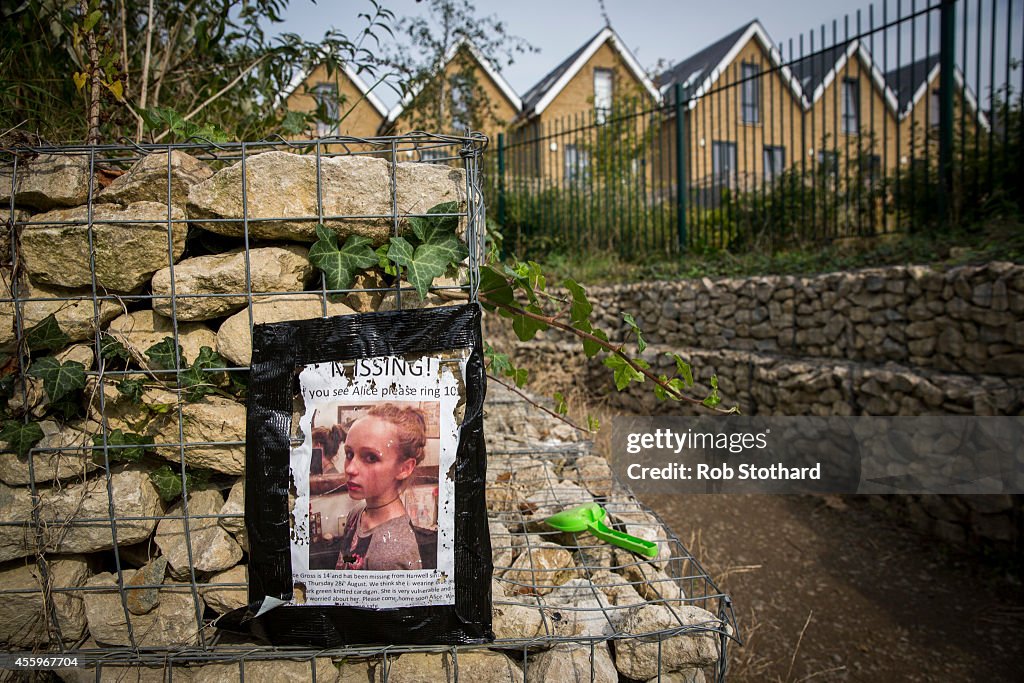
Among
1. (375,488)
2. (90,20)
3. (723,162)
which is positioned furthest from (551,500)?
(723,162)

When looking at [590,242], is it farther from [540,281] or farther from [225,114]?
[540,281]

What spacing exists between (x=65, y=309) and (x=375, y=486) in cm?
100

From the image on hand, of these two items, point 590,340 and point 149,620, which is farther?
point 590,340

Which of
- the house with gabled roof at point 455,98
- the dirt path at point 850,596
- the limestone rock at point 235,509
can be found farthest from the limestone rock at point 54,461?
the house with gabled roof at point 455,98

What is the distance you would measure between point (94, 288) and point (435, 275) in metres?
0.86

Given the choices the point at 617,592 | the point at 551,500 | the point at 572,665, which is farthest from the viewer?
the point at 551,500

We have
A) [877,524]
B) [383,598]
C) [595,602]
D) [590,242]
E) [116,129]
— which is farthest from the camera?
[590,242]

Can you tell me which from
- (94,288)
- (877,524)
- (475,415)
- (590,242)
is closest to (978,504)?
(877,524)

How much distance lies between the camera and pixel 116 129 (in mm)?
2109

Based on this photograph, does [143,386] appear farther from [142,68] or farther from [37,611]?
[142,68]

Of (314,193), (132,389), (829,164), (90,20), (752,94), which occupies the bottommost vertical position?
(132,389)

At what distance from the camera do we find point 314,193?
1.45 meters

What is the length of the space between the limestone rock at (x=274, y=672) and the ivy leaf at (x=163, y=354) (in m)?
0.75

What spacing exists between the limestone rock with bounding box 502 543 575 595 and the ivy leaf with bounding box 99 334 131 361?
3.89ft
